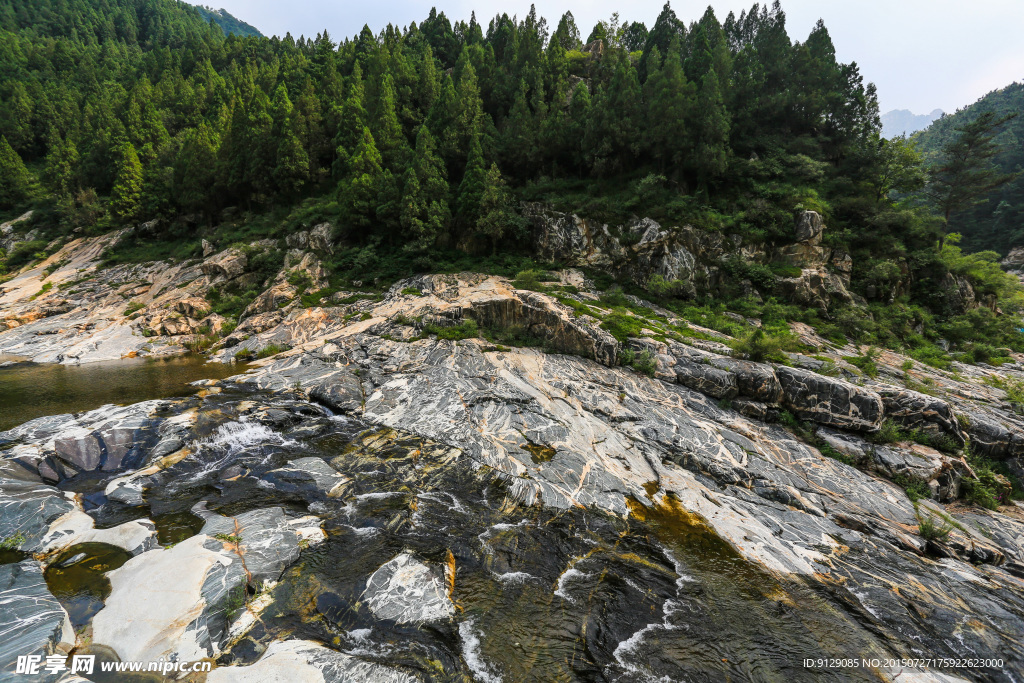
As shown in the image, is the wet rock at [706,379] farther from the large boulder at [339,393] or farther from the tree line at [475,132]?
the tree line at [475,132]

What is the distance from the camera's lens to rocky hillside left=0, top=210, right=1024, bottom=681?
20.7 ft

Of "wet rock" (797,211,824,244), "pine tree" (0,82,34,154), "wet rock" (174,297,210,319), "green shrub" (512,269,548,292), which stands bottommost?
"wet rock" (174,297,210,319)

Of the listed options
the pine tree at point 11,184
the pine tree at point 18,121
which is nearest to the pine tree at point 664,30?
the pine tree at point 11,184

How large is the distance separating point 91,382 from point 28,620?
55.2 ft

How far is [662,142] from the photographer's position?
98.4 ft

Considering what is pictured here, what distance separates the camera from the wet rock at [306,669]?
519cm

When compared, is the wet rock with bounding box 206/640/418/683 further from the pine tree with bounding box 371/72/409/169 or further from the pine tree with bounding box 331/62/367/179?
the pine tree with bounding box 331/62/367/179

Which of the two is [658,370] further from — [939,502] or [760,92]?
[760,92]

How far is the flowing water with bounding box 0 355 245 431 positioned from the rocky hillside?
6.34 ft

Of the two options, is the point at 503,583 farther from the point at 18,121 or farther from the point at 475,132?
the point at 18,121

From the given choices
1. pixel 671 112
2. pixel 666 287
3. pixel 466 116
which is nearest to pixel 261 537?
pixel 666 287

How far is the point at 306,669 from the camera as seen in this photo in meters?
5.39

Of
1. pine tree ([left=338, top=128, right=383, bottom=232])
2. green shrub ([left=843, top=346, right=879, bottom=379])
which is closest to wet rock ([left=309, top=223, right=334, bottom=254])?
pine tree ([left=338, top=128, right=383, bottom=232])

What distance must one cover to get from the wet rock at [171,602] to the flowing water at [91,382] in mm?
10817
